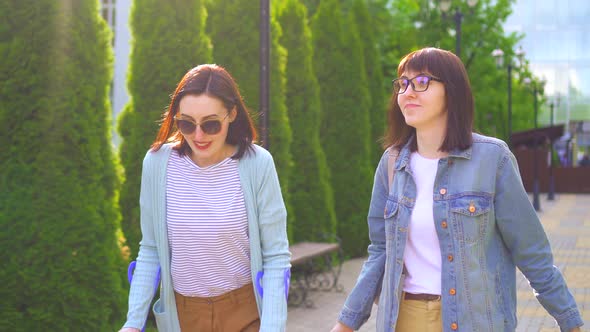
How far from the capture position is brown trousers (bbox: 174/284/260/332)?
3.19 m

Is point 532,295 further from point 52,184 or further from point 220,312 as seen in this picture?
point 220,312

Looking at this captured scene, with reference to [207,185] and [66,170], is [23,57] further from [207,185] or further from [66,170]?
[207,185]

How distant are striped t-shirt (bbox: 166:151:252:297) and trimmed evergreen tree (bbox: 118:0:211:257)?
583 centimetres

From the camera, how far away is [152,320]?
889 cm

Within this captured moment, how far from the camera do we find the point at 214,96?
3219mm

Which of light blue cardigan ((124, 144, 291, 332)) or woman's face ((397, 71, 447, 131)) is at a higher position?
woman's face ((397, 71, 447, 131))

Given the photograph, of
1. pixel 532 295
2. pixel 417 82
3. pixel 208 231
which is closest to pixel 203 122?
pixel 208 231

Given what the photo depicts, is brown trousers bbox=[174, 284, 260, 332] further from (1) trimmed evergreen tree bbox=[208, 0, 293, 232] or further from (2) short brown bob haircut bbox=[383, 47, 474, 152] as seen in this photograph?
(1) trimmed evergreen tree bbox=[208, 0, 293, 232]

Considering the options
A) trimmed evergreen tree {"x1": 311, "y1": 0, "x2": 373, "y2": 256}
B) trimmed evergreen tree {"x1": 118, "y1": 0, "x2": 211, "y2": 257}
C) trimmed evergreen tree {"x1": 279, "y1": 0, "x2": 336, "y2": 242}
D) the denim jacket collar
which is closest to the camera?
the denim jacket collar

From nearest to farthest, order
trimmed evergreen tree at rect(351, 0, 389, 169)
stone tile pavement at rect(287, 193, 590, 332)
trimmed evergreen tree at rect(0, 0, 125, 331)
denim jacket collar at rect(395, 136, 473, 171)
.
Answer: denim jacket collar at rect(395, 136, 473, 171), trimmed evergreen tree at rect(0, 0, 125, 331), stone tile pavement at rect(287, 193, 590, 332), trimmed evergreen tree at rect(351, 0, 389, 169)

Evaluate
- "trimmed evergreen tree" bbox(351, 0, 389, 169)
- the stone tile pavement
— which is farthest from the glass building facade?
"trimmed evergreen tree" bbox(351, 0, 389, 169)

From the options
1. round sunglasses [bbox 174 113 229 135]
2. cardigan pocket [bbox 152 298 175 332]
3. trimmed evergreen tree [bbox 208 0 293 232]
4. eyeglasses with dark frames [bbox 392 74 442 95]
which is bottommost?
cardigan pocket [bbox 152 298 175 332]

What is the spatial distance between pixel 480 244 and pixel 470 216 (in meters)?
0.11

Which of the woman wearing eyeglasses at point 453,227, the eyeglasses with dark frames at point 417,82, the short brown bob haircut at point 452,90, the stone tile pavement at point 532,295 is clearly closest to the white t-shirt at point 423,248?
the woman wearing eyeglasses at point 453,227
